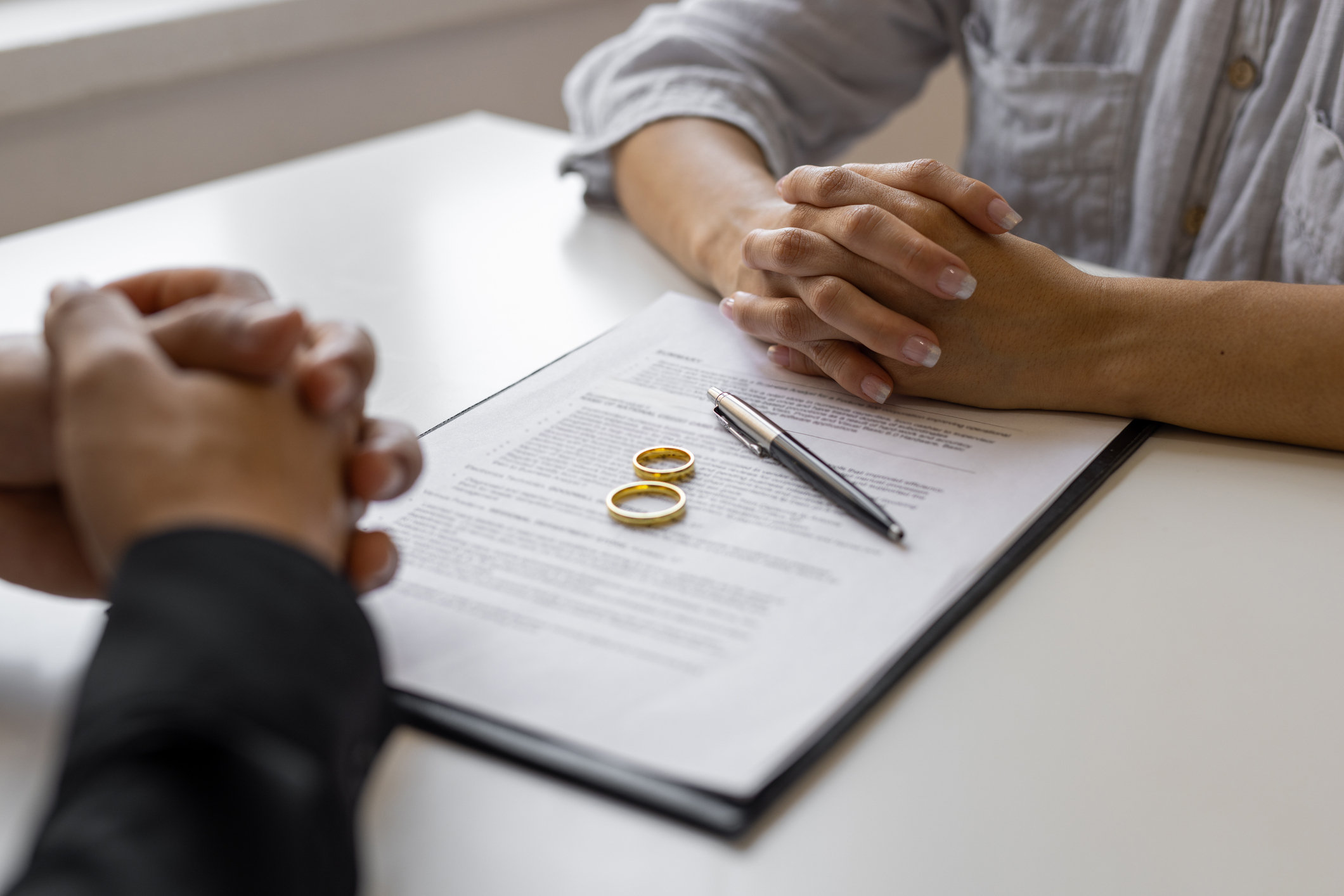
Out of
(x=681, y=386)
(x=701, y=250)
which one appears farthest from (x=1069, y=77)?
(x=681, y=386)

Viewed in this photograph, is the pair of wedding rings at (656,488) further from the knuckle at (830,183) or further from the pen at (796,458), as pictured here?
the knuckle at (830,183)

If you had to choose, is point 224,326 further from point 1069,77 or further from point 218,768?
point 1069,77

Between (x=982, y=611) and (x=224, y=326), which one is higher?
(x=224, y=326)

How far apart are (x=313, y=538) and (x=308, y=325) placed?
0.12 metres

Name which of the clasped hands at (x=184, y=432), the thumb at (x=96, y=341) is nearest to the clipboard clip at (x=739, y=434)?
the clasped hands at (x=184, y=432)

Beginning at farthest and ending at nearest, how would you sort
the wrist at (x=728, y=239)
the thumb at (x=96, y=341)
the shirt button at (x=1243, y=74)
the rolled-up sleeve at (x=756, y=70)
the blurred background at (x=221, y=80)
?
1. the blurred background at (x=221, y=80)
2. the rolled-up sleeve at (x=756, y=70)
3. the shirt button at (x=1243, y=74)
4. the wrist at (x=728, y=239)
5. the thumb at (x=96, y=341)

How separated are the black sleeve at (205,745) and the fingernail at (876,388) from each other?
408 millimetres

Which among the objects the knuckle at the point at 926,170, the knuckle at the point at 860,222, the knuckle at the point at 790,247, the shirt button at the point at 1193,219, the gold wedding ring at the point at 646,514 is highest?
the knuckle at the point at 926,170

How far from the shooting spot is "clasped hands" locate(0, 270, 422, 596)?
0.38 meters

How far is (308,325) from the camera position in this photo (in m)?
0.48

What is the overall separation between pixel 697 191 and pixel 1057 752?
610mm

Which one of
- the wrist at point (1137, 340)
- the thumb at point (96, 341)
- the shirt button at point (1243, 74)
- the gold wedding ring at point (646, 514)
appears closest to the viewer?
the thumb at point (96, 341)

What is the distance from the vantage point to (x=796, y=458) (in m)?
0.57

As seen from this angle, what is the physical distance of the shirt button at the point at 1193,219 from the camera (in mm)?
1013
